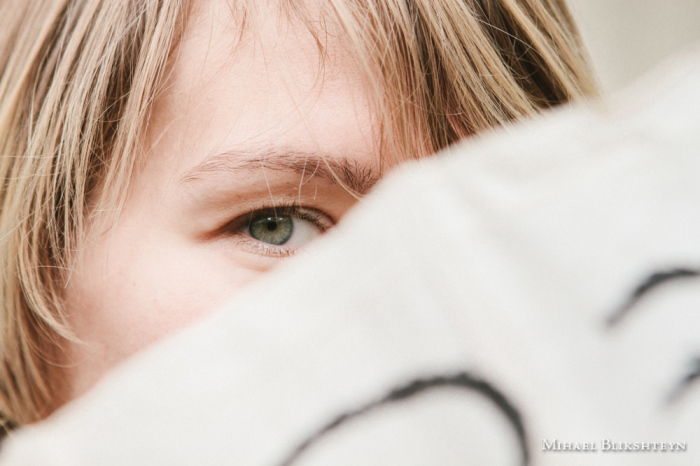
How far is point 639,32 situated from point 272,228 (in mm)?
1083

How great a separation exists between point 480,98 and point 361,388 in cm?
32

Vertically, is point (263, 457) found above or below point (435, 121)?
below

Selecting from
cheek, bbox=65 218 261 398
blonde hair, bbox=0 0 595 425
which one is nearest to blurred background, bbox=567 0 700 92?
blonde hair, bbox=0 0 595 425

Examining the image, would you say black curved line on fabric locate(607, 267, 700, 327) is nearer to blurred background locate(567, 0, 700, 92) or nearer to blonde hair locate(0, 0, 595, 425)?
blonde hair locate(0, 0, 595, 425)

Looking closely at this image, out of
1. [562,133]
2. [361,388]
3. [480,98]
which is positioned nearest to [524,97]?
[480,98]

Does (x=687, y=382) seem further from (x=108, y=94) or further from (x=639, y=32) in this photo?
(x=639, y=32)

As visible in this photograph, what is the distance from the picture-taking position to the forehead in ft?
1.22

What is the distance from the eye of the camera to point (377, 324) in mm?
188

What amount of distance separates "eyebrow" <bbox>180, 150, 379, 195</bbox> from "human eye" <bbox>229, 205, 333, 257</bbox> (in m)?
0.05

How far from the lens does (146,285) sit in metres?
0.39

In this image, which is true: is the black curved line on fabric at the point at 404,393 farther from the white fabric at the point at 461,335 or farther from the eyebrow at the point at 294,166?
the eyebrow at the point at 294,166

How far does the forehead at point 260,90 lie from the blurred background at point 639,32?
2.92 ft

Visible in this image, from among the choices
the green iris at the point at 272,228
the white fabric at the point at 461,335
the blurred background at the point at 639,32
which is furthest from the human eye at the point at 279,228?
the blurred background at the point at 639,32

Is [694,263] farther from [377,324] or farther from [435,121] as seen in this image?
[435,121]
